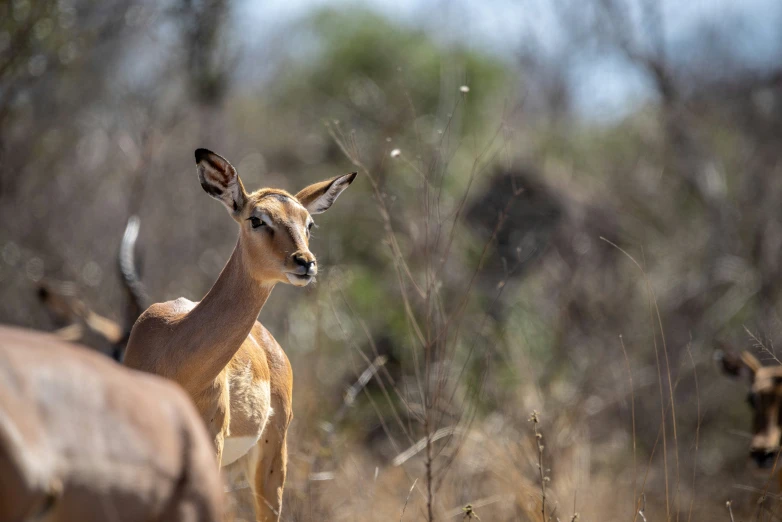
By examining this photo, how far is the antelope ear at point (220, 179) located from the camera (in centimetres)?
493

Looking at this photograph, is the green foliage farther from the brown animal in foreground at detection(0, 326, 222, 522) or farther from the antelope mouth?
the brown animal in foreground at detection(0, 326, 222, 522)

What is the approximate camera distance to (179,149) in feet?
45.3

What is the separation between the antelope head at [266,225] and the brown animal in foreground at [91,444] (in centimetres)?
190

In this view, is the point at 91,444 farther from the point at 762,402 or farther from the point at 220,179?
the point at 762,402

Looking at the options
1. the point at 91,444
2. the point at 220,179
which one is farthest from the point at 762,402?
the point at 91,444

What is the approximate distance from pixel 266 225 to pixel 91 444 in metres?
2.48

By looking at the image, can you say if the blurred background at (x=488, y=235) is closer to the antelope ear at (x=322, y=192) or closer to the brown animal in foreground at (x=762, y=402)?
the brown animal in foreground at (x=762, y=402)

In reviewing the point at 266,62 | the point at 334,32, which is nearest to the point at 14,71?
the point at 266,62

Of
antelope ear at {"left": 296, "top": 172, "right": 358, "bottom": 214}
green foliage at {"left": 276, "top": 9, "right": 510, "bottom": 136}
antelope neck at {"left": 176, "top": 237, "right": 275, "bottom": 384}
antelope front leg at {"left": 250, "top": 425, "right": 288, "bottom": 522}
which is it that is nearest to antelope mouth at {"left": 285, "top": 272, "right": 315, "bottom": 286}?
antelope neck at {"left": 176, "top": 237, "right": 275, "bottom": 384}

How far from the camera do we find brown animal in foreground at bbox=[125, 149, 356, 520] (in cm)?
446

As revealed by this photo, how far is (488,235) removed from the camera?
11.5 meters

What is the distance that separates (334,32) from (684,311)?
1452 centimetres

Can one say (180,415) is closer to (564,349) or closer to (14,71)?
(14,71)

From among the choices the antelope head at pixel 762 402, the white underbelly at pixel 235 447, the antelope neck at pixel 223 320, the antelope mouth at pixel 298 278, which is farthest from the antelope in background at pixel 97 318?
the antelope head at pixel 762 402
